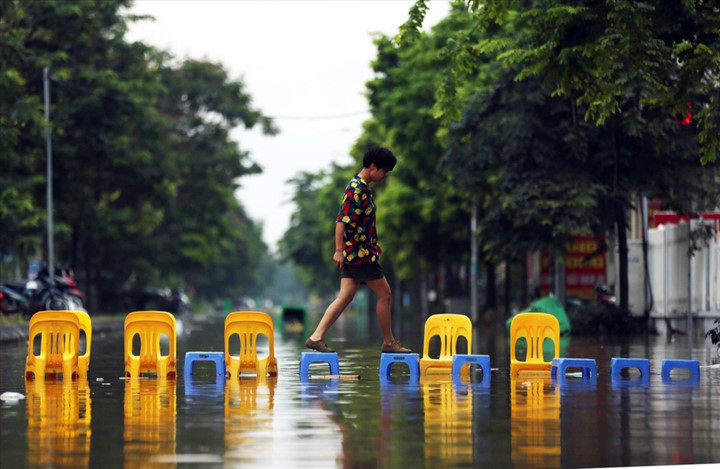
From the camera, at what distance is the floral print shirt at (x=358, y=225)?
15273 millimetres

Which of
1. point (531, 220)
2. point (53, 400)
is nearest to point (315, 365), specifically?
point (53, 400)

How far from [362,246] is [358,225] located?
0.24m

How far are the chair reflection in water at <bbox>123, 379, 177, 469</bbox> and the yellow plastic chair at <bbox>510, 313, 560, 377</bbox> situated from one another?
3.75 meters

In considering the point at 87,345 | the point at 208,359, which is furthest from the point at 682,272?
the point at 87,345

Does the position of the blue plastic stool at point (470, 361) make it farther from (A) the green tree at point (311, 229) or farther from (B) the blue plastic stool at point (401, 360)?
(A) the green tree at point (311, 229)

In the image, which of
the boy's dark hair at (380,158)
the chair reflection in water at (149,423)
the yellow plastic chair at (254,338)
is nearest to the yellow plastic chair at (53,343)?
the chair reflection in water at (149,423)

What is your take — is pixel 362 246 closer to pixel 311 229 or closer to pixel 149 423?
pixel 149 423

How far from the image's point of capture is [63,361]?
14547 millimetres

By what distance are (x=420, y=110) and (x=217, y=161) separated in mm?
20184

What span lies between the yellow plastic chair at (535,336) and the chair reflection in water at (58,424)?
15.0 ft

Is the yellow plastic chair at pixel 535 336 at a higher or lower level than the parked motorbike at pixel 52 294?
lower

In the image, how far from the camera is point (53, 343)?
14969mm

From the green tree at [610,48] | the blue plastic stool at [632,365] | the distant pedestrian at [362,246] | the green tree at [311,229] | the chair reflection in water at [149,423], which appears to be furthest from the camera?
the green tree at [311,229]

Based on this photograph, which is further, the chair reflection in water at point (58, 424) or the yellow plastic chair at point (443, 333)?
the yellow plastic chair at point (443, 333)
